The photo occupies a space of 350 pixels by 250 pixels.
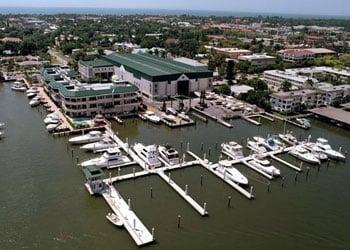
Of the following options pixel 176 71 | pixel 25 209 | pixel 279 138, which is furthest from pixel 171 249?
pixel 176 71

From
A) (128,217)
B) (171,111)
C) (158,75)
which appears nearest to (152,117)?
(171,111)

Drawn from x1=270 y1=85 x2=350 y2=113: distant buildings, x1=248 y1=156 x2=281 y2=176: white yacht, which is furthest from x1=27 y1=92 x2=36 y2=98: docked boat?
x1=248 y1=156 x2=281 y2=176: white yacht

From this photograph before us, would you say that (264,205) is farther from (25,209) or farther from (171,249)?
(25,209)

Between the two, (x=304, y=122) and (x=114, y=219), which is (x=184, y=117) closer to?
(x=304, y=122)

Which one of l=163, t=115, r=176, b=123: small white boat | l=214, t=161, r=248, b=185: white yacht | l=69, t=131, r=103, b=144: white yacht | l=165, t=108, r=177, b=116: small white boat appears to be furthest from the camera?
l=165, t=108, r=177, b=116: small white boat

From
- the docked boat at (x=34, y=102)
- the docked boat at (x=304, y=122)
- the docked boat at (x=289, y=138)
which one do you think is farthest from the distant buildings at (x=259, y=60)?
the docked boat at (x=34, y=102)

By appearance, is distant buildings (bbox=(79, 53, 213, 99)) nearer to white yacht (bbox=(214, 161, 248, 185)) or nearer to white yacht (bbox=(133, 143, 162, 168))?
white yacht (bbox=(133, 143, 162, 168))
